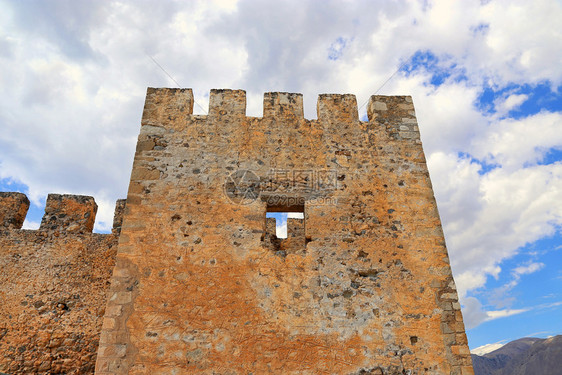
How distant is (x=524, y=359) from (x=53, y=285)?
650 inches

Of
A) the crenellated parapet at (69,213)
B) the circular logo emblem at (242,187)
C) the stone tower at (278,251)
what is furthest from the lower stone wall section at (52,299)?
the circular logo emblem at (242,187)

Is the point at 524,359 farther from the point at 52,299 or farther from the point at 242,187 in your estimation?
the point at 52,299

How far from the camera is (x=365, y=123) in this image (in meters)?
6.36

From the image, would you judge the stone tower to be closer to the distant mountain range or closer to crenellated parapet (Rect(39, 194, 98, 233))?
crenellated parapet (Rect(39, 194, 98, 233))

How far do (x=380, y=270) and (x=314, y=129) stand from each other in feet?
8.20

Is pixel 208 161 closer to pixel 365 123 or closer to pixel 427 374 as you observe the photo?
pixel 365 123

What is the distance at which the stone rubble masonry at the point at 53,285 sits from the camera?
6.25 m

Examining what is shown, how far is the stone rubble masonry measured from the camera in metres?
6.25

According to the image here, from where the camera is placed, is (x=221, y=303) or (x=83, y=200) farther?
(x=83, y=200)

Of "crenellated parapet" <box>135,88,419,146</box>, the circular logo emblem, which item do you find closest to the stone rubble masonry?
"crenellated parapet" <box>135,88,419,146</box>

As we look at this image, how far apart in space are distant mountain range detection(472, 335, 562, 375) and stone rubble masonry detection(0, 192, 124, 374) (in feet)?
46.6

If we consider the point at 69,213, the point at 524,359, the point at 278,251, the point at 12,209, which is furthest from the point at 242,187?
the point at 524,359

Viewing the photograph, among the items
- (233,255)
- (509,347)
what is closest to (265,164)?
(233,255)

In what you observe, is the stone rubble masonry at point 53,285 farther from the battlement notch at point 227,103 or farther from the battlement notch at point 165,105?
the battlement notch at point 227,103
